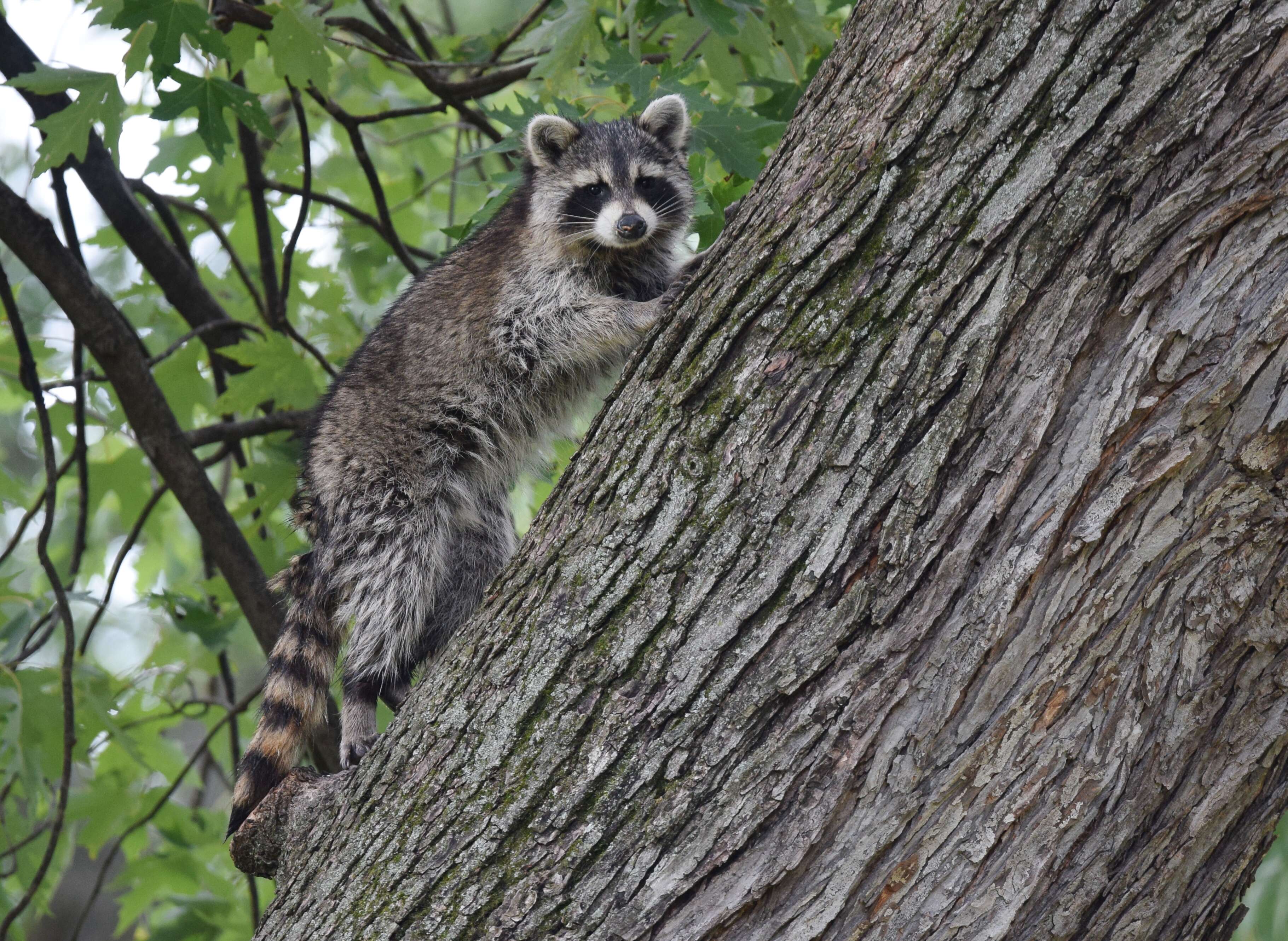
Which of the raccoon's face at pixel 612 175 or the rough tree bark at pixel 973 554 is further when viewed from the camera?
the raccoon's face at pixel 612 175

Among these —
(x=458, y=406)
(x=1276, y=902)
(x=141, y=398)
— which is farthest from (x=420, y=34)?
(x=1276, y=902)

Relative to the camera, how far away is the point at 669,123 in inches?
181

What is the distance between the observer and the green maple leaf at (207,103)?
156 inches

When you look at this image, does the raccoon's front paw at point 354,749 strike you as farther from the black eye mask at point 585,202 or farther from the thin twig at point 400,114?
the thin twig at point 400,114

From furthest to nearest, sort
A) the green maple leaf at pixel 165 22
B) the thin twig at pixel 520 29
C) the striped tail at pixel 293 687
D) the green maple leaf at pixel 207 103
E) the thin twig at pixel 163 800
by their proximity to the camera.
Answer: the thin twig at pixel 520 29, the thin twig at pixel 163 800, the green maple leaf at pixel 207 103, the green maple leaf at pixel 165 22, the striped tail at pixel 293 687

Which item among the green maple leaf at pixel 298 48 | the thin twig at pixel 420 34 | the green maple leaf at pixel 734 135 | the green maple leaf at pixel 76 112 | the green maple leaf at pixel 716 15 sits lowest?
the green maple leaf at pixel 734 135

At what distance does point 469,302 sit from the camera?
4.26 m

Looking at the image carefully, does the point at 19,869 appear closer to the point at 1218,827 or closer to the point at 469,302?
the point at 469,302

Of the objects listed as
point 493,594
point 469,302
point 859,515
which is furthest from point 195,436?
point 859,515

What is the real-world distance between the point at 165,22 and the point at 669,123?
6.12ft

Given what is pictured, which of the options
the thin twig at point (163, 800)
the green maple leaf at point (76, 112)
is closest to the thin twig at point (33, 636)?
the thin twig at point (163, 800)

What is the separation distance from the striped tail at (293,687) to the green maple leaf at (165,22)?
1.71 metres

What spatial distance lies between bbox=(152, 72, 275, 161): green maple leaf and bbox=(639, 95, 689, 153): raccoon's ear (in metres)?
1.47

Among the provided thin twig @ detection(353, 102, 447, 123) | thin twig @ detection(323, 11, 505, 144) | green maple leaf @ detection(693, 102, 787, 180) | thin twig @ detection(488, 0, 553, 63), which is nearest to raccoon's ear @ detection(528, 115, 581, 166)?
thin twig @ detection(323, 11, 505, 144)
